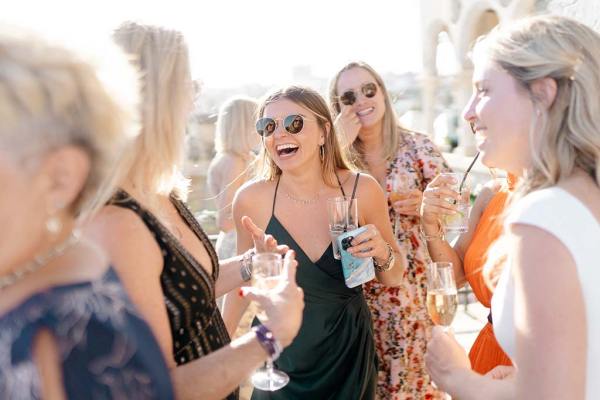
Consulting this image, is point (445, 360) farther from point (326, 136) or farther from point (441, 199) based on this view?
point (326, 136)

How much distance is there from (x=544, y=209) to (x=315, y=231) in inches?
61.3

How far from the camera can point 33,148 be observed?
3.43 feet

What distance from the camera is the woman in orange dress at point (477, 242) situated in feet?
7.47

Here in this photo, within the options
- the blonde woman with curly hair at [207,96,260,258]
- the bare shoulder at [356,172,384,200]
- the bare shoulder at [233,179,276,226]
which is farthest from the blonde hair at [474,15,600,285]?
the blonde woman with curly hair at [207,96,260,258]

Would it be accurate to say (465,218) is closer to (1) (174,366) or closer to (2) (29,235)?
(1) (174,366)

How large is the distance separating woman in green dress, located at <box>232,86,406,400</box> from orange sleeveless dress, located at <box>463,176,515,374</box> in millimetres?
389

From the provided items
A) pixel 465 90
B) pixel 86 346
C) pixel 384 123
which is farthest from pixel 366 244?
pixel 465 90

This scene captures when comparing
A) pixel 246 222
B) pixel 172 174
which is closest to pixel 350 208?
pixel 246 222

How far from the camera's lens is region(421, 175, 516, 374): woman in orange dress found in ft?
7.47

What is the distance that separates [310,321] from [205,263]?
3.07ft

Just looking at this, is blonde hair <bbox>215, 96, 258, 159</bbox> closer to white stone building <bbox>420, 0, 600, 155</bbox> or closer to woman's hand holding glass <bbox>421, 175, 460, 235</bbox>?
woman's hand holding glass <bbox>421, 175, 460, 235</bbox>

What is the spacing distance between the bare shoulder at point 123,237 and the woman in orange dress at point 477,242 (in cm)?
123

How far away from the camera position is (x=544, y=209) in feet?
4.51

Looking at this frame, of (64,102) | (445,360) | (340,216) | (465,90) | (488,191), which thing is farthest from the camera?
(465,90)
